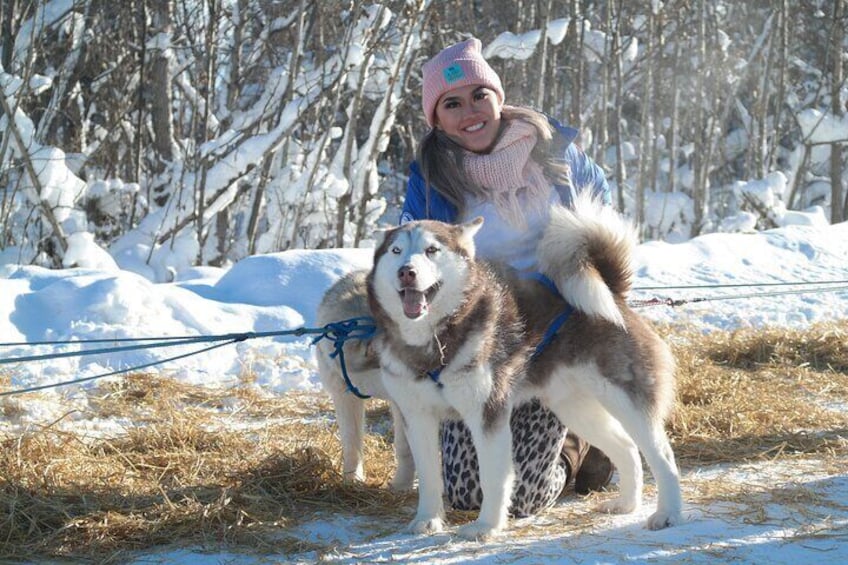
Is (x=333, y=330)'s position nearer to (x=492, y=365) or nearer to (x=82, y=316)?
(x=492, y=365)

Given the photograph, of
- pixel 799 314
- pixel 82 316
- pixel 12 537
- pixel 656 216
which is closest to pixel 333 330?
pixel 12 537

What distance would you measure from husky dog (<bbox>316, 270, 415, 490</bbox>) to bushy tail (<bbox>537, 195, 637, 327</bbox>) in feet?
2.39

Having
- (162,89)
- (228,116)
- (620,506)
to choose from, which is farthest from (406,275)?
(162,89)

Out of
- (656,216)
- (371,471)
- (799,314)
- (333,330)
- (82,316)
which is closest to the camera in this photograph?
(333,330)

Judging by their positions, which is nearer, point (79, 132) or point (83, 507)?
point (83, 507)

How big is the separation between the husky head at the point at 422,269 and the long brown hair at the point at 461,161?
618mm

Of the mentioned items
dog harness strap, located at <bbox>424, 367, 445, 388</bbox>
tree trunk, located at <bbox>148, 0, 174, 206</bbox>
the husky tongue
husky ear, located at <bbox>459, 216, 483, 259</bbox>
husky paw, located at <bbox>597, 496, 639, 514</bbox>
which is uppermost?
tree trunk, located at <bbox>148, 0, 174, 206</bbox>

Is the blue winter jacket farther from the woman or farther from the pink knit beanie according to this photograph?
the pink knit beanie

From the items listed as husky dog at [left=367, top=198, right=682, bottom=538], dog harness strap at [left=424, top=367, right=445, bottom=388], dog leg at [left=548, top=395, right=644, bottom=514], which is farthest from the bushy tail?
dog harness strap at [left=424, top=367, right=445, bottom=388]

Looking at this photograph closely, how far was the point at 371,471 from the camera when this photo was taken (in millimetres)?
3635

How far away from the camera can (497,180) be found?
139 inches

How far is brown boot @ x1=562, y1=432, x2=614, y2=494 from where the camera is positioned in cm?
352

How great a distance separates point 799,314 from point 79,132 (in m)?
7.89

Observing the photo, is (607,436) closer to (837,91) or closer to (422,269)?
(422,269)
